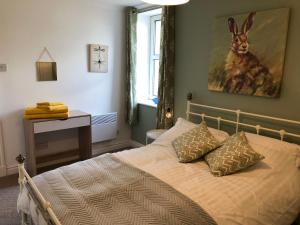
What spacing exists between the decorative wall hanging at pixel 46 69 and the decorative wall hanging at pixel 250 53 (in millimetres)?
2125

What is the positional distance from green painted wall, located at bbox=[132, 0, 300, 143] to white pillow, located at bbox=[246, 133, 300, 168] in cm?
30

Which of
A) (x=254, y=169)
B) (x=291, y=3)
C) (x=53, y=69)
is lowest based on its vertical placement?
(x=254, y=169)

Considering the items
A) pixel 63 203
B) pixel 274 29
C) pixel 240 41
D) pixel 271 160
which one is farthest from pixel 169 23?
pixel 63 203

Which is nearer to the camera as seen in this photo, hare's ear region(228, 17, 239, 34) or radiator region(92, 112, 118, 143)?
hare's ear region(228, 17, 239, 34)

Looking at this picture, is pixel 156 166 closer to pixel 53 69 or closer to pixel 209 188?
pixel 209 188

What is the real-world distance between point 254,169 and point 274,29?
4.33 ft

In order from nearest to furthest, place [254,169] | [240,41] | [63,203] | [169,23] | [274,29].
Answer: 1. [63,203]
2. [254,169]
3. [274,29]
4. [240,41]
5. [169,23]

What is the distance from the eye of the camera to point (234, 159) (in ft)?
6.66

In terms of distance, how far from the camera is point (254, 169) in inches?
81.2

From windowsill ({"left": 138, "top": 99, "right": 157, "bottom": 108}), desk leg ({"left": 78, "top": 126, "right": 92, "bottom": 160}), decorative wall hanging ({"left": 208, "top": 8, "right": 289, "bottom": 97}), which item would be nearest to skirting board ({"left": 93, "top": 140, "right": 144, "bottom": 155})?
desk leg ({"left": 78, "top": 126, "right": 92, "bottom": 160})

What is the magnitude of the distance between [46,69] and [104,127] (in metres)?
1.24

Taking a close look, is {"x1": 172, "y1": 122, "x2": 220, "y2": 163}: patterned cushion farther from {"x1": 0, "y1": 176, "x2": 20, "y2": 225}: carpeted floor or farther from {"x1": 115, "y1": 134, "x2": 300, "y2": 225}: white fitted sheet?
{"x1": 0, "y1": 176, "x2": 20, "y2": 225}: carpeted floor

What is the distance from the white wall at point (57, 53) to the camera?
305 cm

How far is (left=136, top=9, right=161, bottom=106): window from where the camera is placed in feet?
13.4
